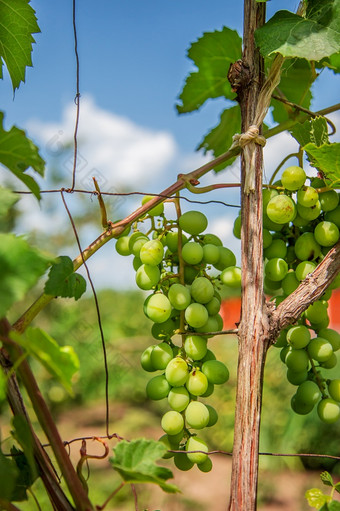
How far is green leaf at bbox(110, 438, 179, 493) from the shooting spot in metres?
0.37

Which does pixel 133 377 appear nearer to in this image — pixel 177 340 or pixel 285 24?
pixel 177 340

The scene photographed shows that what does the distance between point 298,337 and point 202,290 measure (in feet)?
0.47

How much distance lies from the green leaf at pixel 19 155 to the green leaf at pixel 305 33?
260 millimetres

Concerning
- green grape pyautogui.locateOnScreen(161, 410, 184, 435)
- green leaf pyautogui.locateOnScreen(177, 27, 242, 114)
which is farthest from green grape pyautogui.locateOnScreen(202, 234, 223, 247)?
green leaf pyautogui.locateOnScreen(177, 27, 242, 114)

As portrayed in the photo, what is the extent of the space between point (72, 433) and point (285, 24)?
2982mm

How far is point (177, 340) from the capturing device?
2.39 ft

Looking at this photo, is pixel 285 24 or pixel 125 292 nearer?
pixel 285 24

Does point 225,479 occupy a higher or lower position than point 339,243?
higher

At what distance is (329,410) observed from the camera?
0.63 m

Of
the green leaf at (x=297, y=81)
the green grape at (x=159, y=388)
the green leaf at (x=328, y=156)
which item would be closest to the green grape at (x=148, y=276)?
the green grape at (x=159, y=388)

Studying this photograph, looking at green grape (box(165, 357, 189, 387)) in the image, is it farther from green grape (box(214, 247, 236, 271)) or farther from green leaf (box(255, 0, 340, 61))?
green leaf (box(255, 0, 340, 61))

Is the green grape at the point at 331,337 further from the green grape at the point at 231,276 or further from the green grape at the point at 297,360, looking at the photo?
the green grape at the point at 231,276

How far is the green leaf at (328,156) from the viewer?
1.69 ft

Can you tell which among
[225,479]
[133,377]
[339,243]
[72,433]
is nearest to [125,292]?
[133,377]
